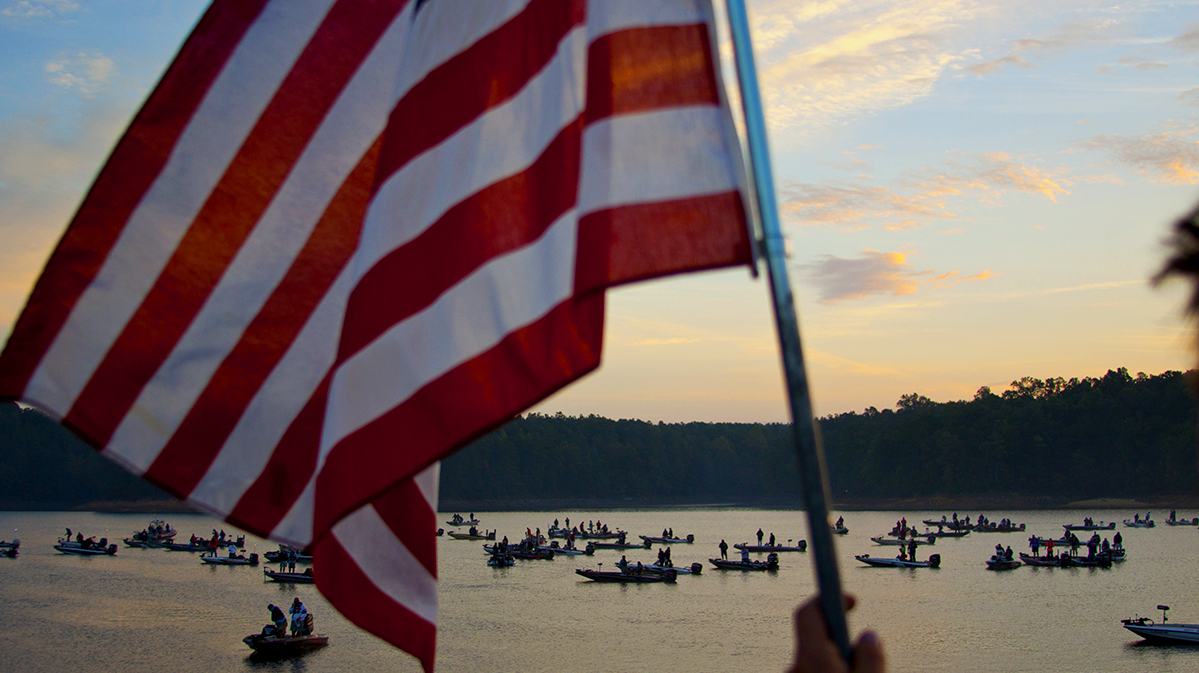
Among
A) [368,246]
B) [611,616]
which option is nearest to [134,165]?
[368,246]

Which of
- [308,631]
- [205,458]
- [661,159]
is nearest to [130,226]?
[205,458]

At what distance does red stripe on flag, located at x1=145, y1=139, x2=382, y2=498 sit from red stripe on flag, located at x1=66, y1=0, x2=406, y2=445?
0.78 ft

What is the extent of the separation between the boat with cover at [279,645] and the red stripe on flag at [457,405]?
117 feet

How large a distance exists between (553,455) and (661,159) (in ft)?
583

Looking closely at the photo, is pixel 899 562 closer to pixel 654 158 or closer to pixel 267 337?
pixel 267 337

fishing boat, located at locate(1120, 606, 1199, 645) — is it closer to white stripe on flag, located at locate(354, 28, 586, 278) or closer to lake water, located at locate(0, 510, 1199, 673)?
lake water, located at locate(0, 510, 1199, 673)

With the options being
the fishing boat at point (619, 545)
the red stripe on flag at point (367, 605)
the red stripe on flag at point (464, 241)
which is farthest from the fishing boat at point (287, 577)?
the red stripe on flag at point (464, 241)

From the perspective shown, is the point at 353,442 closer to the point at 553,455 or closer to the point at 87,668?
the point at 87,668

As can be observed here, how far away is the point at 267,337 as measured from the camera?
421 cm

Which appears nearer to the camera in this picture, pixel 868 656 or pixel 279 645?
pixel 868 656

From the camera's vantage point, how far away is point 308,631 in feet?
122

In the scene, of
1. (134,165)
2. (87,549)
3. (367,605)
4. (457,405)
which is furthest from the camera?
(87,549)

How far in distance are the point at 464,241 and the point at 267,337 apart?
1222 millimetres

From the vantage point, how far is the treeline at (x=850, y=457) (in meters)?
145
